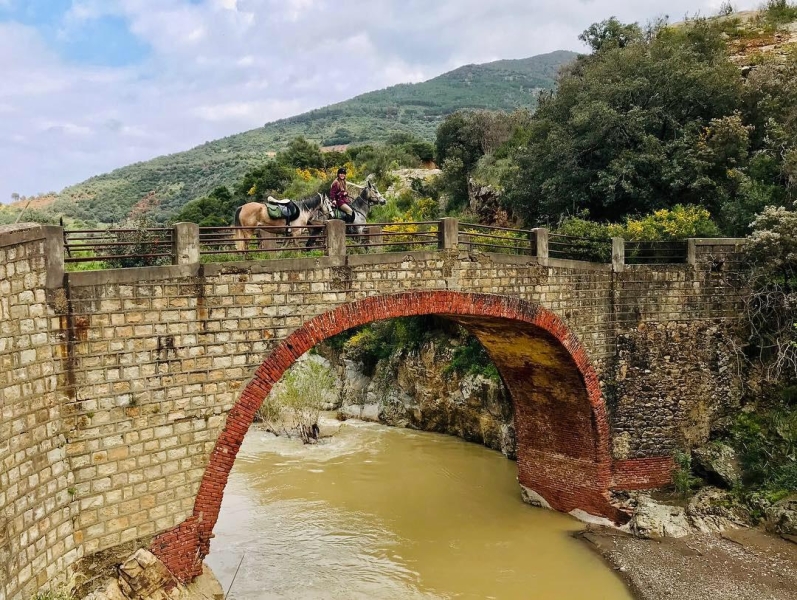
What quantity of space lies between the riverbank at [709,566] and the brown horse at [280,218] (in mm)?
8572

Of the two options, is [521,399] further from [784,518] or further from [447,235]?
[447,235]

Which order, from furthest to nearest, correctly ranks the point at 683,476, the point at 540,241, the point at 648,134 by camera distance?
the point at 648,134 → the point at 683,476 → the point at 540,241

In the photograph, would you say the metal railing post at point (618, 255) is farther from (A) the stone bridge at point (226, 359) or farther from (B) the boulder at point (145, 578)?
(B) the boulder at point (145, 578)

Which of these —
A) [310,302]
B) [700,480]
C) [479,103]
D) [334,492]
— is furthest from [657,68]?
[479,103]

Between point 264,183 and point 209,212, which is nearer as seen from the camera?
point 209,212

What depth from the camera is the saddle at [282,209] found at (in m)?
10.7

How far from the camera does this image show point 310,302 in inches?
330

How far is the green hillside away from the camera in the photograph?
144 ft

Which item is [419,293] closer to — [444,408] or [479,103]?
[444,408]

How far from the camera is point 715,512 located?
1098 cm

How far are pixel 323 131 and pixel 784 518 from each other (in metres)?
69.5

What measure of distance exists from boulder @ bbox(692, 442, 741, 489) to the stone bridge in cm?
33

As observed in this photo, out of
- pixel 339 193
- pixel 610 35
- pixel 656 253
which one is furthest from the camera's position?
pixel 610 35

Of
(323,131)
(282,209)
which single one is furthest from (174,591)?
(323,131)
